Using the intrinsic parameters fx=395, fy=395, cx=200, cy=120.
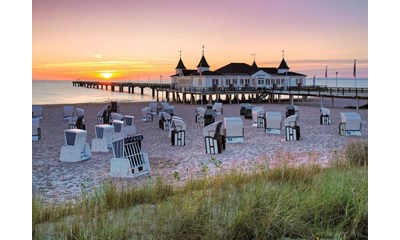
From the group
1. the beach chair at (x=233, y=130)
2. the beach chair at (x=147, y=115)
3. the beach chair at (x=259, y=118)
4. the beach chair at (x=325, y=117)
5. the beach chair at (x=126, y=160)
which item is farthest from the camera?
the beach chair at (x=147, y=115)

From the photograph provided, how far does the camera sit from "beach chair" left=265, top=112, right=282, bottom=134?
12.6 metres

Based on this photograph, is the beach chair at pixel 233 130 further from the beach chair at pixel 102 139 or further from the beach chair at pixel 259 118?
the beach chair at pixel 259 118

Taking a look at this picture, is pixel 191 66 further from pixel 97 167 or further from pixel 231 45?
pixel 97 167

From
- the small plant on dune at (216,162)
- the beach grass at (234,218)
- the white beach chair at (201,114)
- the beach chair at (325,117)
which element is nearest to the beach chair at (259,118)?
the white beach chair at (201,114)

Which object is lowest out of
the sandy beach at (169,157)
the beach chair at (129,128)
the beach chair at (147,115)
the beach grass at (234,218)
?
the sandy beach at (169,157)

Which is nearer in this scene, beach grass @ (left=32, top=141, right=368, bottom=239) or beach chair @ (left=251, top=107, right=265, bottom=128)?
beach grass @ (left=32, top=141, right=368, bottom=239)

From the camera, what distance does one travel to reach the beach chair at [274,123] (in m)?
12.6

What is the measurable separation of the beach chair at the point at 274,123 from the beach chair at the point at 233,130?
2.22 meters

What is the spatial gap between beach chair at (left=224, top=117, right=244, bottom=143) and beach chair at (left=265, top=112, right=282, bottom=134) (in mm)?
2217

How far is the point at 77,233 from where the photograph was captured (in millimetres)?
2967

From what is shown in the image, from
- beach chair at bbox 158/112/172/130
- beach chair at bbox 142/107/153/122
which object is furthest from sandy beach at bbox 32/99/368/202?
beach chair at bbox 142/107/153/122

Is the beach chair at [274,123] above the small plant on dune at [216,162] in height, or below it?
above

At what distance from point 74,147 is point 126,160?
6.87 ft

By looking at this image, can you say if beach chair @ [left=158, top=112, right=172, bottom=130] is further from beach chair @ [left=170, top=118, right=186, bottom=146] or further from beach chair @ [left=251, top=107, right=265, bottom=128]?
beach chair @ [left=170, top=118, right=186, bottom=146]
